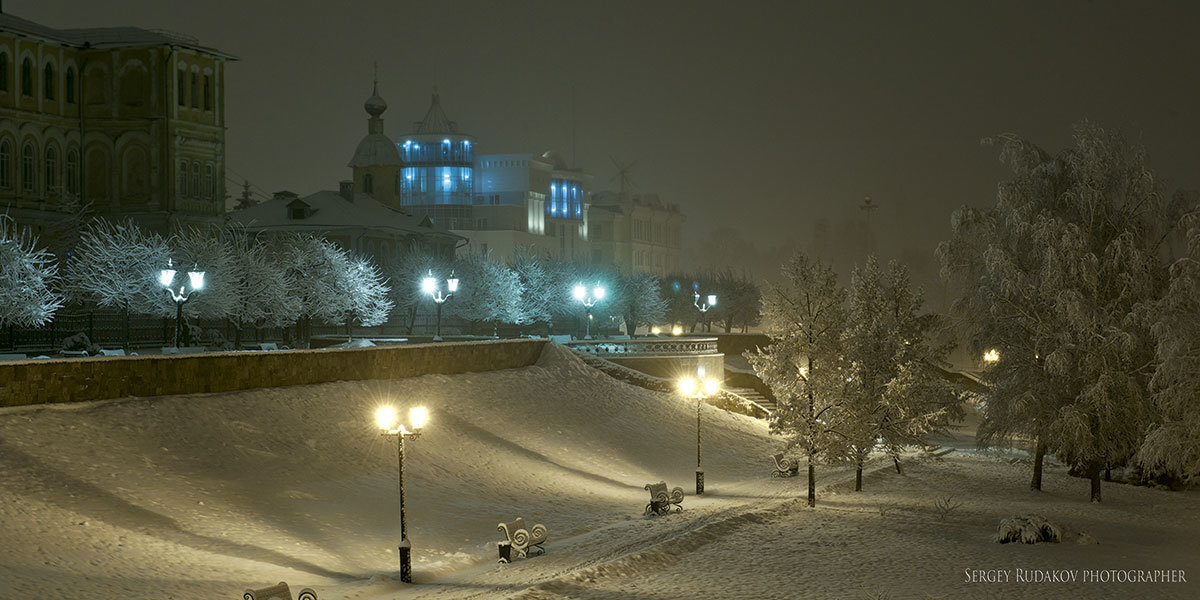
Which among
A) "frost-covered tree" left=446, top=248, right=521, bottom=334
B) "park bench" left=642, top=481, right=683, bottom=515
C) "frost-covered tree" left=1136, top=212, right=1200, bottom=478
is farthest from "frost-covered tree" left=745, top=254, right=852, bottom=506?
"frost-covered tree" left=446, top=248, right=521, bottom=334

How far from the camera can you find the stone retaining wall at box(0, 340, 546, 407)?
27188mm

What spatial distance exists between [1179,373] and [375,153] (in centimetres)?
8811

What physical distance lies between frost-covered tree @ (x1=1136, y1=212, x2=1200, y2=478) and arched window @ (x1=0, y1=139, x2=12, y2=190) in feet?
197

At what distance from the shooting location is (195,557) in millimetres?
22234

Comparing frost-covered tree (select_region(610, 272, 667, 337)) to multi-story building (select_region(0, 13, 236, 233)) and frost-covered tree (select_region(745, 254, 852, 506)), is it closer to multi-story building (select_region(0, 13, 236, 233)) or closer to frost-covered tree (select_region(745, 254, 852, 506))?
multi-story building (select_region(0, 13, 236, 233))

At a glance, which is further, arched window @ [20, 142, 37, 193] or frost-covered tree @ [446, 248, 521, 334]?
frost-covered tree @ [446, 248, 521, 334]

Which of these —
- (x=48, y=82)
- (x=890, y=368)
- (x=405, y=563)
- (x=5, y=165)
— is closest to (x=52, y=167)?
(x=5, y=165)

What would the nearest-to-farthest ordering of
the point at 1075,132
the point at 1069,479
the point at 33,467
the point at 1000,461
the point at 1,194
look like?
the point at 33,467, the point at 1075,132, the point at 1069,479, the point at 1000,461, the point at 1,194

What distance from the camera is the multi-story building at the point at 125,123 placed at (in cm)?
7106

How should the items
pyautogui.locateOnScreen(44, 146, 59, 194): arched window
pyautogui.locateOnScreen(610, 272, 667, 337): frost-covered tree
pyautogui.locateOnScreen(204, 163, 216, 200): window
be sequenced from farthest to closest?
pyautogui.locateOnScreen(610, 272, 667, 337): frost-covered tree < pyautogui.locateOnScreen(204, 163, 216, 200): window < pyautogui.locateOnScreen(44, 146, 59, 194): arched window

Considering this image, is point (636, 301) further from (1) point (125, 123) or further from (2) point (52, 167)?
(2) point (52, 167)

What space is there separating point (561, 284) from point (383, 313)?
20397 mm

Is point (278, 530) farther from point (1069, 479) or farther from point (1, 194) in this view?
point (1, 194)

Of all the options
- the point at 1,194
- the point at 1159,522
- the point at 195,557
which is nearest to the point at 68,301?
the point at 1,194
